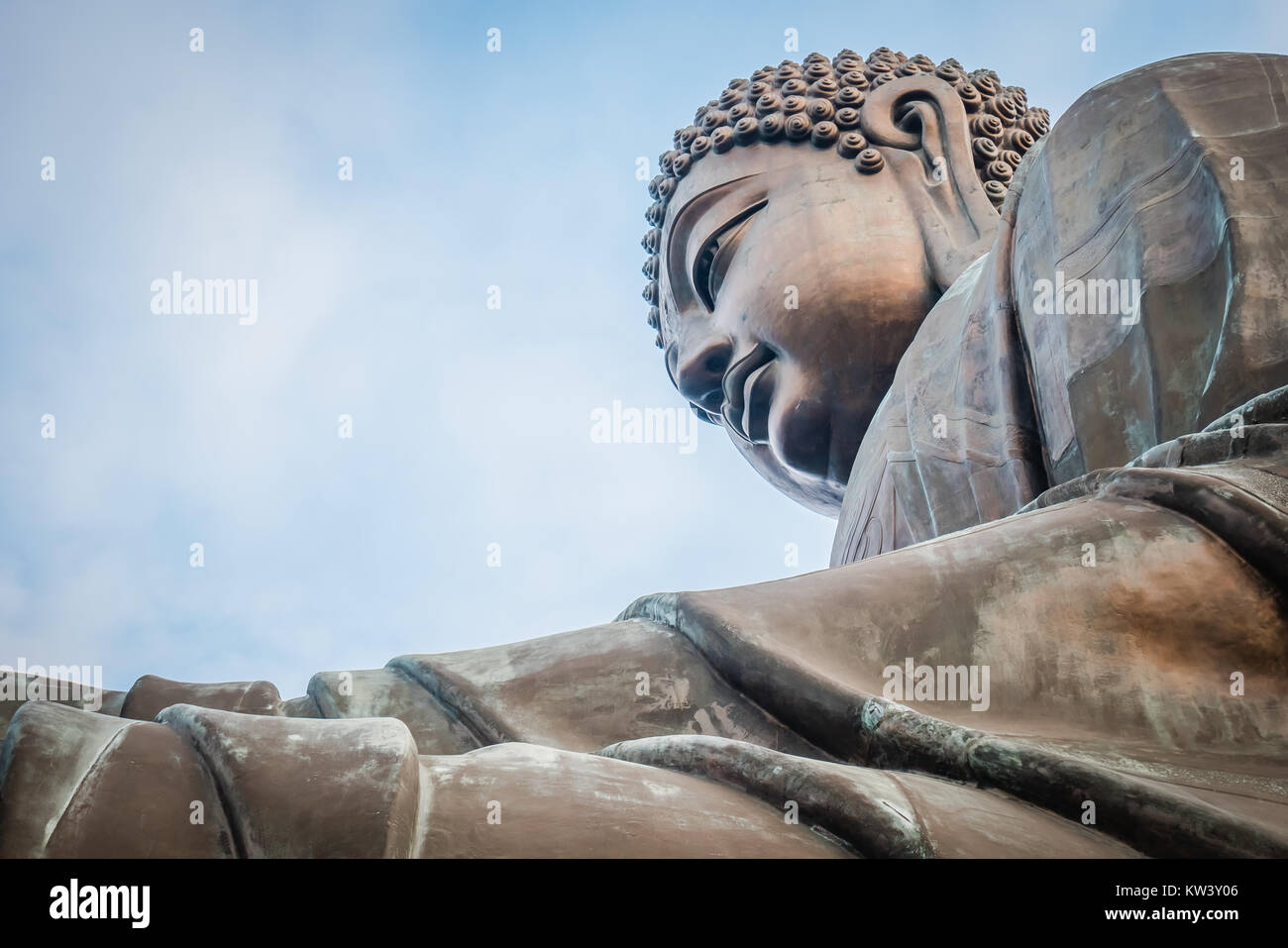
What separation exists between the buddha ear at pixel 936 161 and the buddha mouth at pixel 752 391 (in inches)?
32.2

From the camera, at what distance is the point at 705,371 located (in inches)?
235

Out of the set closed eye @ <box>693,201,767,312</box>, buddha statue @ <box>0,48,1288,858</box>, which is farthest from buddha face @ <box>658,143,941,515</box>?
buddha statue @ <box>0,48,1288,858</box>

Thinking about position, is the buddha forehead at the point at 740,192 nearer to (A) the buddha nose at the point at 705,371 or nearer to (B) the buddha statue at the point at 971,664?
(A) the buddha nose at the point at 705,371

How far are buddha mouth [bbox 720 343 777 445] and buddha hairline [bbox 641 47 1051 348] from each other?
84cm

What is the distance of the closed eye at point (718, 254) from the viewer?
227 inches

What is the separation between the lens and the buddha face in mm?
5250

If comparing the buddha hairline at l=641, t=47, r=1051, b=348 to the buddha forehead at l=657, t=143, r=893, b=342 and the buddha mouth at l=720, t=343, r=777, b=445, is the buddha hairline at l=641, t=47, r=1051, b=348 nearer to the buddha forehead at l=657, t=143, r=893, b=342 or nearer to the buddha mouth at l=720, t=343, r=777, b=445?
the buddha forehead at l=657, t=143, r=893, b=342

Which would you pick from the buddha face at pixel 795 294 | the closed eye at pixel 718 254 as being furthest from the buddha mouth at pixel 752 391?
the closed eye at pixel 718 254

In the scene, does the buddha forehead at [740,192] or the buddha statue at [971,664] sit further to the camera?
the buddha forehead at [740,192]

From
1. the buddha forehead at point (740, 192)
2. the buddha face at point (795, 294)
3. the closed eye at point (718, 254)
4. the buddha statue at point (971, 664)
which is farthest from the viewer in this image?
the closed eye at point (718, 254)

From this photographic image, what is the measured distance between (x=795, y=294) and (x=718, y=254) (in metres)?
0.65

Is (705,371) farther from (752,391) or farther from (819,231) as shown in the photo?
(819,231)
